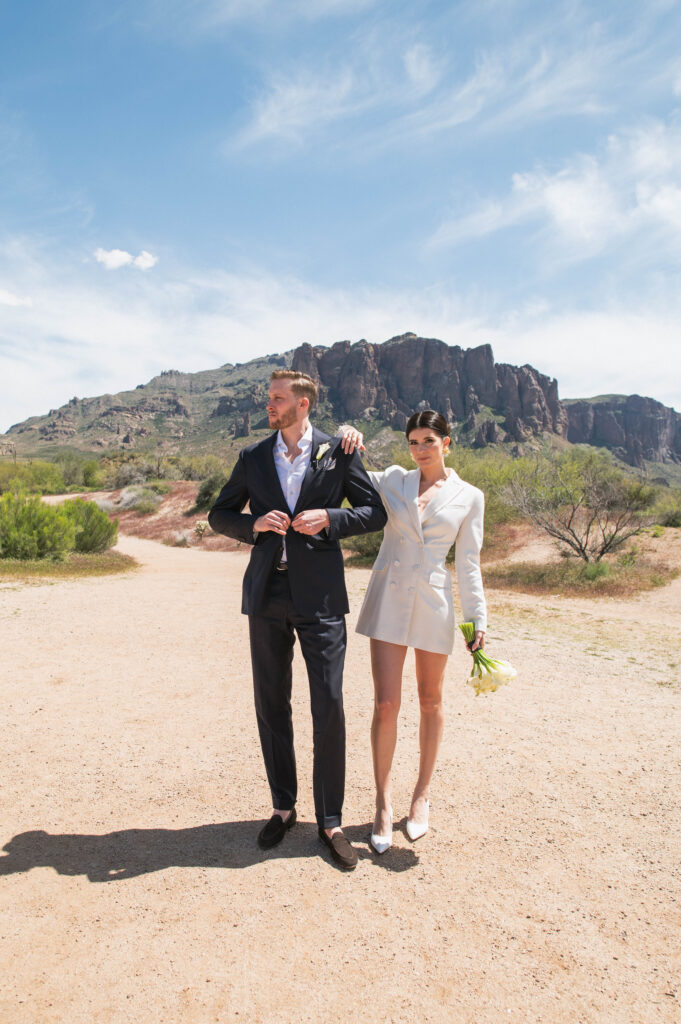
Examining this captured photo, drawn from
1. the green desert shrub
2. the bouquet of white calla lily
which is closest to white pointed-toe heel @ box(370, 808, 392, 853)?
the bouquet of white calla lily

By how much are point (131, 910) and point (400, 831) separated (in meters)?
1.33

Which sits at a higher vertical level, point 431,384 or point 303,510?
point 431,384

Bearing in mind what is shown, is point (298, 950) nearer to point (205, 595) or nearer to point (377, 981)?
point (377, 981)

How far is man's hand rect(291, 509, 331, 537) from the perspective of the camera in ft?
8.30

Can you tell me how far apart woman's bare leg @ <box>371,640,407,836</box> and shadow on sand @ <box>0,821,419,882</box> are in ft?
0.67

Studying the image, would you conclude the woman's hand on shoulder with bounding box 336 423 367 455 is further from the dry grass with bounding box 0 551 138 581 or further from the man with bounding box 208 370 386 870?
the dry grass with bounding box 0 551 138 581

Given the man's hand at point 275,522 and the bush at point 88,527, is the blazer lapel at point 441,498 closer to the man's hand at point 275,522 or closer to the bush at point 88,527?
the man's hand at point 275,522

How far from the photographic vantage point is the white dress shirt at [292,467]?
2.81 m

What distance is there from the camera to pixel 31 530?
41.8ft

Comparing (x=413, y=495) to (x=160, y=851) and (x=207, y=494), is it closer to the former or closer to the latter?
(x=160, y=851)

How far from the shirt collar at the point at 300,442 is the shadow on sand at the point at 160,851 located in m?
1.96

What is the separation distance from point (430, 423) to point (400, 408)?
124 metres

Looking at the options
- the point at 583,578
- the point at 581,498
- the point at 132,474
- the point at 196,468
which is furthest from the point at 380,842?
the point at 196,468

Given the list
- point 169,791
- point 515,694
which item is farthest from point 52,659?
point 515,694
